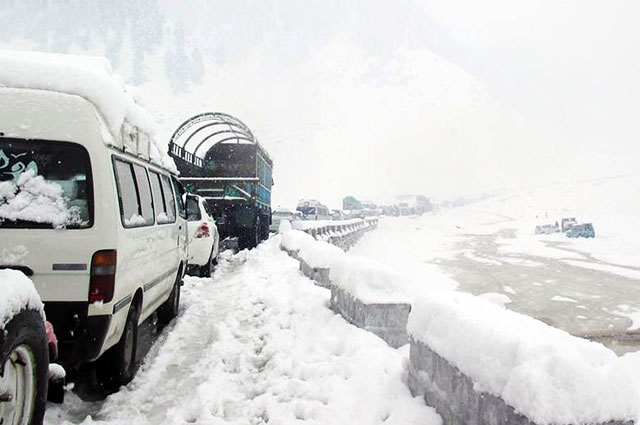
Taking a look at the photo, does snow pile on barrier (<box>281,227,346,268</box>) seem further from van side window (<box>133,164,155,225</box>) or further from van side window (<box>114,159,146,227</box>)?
van side window (<box>114,159,146,227</box>)

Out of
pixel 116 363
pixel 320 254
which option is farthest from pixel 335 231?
pixel 116 363

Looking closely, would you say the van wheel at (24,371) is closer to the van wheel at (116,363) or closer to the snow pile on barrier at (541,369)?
the van wheel at (116,363)

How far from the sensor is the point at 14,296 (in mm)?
2400

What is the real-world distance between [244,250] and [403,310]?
11.5 m

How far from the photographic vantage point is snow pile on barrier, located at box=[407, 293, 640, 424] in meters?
2.28

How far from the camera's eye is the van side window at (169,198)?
6.10 m

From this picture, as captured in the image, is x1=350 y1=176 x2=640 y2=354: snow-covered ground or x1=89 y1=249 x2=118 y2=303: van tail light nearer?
x1=89 y1=249 x2=118 y2=303: van tail light

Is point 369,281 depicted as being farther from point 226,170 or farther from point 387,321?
point 226,170

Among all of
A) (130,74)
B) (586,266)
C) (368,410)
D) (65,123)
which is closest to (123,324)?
(65,123)

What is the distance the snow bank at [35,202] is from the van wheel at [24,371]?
1.05 metres

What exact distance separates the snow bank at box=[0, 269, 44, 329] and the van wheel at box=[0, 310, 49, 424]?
0.11 feet

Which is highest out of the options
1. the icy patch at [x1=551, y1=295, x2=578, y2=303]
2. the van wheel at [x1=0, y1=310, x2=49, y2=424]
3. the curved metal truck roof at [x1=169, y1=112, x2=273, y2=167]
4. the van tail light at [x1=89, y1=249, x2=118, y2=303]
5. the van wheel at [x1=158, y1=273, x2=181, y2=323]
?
the curved metal truck roof at [x1=169, y1=112, x2=273, y2=167]

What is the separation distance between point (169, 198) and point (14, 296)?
4.10 metres

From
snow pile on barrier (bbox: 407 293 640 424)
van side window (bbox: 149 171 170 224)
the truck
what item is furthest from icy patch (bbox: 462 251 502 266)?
snow pile on barrier (bbox: 407 293 640 424)
